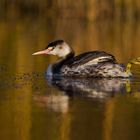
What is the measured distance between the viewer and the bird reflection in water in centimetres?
970

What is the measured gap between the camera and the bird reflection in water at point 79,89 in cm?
970

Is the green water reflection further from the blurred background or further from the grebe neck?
the blurred background

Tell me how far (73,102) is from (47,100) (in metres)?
0.33

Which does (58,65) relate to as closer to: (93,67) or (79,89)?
(93,67)

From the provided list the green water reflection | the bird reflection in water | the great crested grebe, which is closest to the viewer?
the green water reflection

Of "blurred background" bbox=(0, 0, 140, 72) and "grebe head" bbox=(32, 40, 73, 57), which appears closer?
"grebe head" bbox=(32, 40, 73, 57)

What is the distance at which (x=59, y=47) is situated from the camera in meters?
13.3

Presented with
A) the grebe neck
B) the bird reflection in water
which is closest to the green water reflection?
the bird reflection in water

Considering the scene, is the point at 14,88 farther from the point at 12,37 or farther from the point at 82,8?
the point at 82,8

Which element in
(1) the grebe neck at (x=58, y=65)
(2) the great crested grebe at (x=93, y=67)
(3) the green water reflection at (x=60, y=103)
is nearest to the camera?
(3) the green water reflection at (x=60, y=103)

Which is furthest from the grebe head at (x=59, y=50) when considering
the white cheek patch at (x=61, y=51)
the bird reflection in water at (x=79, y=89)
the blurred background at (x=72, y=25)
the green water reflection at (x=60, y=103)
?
the blurred background at (x=72, y=25)

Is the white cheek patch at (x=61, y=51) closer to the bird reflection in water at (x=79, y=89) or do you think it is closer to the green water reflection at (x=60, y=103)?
the green water reflection at (x=60, y=103)

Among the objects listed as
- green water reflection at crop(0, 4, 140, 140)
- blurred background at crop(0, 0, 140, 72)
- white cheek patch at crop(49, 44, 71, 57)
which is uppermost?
blurred background at crop(0, 0, 140, 72)

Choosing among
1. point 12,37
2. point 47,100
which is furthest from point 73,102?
point 12,37
